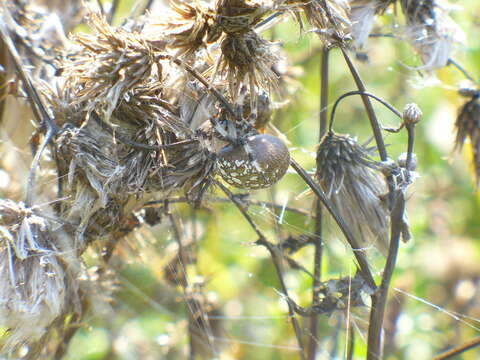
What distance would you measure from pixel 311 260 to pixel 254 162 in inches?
39.1

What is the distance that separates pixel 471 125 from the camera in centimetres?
116

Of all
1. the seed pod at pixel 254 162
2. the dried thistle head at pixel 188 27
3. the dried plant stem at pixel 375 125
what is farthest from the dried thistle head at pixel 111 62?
the dried plant stem at pixel 375 125

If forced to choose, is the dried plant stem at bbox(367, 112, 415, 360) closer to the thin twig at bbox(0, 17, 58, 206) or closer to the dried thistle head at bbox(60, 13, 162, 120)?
the dried thistle head at bbox(60, 13, 162, 120)

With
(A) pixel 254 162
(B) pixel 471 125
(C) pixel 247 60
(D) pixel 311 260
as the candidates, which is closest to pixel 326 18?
(C) pixel 247 60

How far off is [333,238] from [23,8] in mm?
803

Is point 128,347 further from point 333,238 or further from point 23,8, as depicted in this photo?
point 23,8

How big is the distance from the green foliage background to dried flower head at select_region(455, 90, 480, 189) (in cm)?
8

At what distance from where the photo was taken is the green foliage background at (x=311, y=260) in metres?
1.41

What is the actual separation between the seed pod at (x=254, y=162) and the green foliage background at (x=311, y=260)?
0.99 ft

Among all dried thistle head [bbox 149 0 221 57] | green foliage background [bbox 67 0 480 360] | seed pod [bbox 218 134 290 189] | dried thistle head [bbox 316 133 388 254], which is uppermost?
dried thistle head [bbox 149 0 221 57]

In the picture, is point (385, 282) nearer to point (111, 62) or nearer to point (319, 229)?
point (319, 229)

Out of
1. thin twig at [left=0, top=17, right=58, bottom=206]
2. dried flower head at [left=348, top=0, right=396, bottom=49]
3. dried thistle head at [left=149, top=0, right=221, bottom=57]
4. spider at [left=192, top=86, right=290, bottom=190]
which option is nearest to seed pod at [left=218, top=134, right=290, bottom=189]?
spider at [left=192, top=86, right=290, bottom=190]

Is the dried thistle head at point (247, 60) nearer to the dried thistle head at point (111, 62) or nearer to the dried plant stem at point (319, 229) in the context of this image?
the dried thistle head at point (111, 62)

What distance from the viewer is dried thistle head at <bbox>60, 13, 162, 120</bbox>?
76 cm
